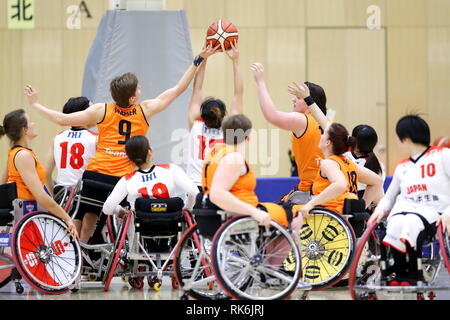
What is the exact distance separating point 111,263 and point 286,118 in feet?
5.10

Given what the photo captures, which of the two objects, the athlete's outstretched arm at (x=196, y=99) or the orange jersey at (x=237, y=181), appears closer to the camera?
the orange jersey at (x=237, y=181)

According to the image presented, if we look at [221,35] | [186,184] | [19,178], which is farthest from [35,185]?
[221,35]

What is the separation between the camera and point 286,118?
16.8ft

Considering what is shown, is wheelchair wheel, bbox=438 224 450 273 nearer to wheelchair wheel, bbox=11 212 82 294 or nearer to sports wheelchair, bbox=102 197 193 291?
sports wheelchair, bbox=102 197 193 291

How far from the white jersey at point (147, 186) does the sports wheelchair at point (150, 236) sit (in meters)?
0.10

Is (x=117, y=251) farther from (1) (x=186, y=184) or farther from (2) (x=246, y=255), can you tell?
(2) (x=246, y=255)

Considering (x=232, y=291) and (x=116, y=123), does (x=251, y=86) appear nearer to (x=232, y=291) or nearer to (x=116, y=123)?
(x=116, y=123)

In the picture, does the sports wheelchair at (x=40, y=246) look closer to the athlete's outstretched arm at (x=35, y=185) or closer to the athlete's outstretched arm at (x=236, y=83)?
the athlete's outstretched arm at (x=35, y=185)

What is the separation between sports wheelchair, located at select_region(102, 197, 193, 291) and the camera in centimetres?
501

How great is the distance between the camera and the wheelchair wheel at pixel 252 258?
4.00 metres

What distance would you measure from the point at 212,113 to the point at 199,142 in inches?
9.9

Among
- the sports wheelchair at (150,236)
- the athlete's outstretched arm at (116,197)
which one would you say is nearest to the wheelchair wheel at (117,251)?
the sports wheelchair at (150,236)

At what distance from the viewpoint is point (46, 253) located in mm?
5148
